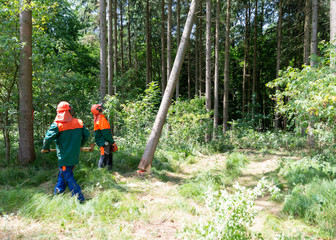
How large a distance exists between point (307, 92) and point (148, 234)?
4833 mm

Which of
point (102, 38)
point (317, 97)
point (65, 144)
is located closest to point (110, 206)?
point (65, 144)

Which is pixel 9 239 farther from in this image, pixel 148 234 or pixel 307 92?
pixel 307 92

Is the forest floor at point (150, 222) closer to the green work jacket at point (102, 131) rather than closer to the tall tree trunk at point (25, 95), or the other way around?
the green work jacket at point (102, 131)

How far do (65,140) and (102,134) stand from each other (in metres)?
1.56

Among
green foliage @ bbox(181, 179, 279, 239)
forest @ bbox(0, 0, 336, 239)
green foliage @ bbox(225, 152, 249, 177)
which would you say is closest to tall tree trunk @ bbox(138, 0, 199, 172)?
forest @ bbox(0, 0, 336, 239)

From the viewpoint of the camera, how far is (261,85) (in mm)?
25047

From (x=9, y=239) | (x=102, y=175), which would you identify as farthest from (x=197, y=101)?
(x=9, y=239)

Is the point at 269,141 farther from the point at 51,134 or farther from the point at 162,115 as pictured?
the point at 51,134

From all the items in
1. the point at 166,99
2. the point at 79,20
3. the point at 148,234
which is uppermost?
the point at 79,20

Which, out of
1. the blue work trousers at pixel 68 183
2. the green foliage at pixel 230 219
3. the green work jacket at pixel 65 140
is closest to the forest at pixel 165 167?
the green foliage at pixel 230 219

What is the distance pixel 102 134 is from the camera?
5875mm

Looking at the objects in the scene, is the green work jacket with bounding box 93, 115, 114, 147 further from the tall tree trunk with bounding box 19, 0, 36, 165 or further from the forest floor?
the tall tree trunk with bounding box 19, 0, 36, 165

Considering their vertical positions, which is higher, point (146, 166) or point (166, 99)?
point (166, 99)

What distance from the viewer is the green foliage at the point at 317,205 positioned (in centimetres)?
341
